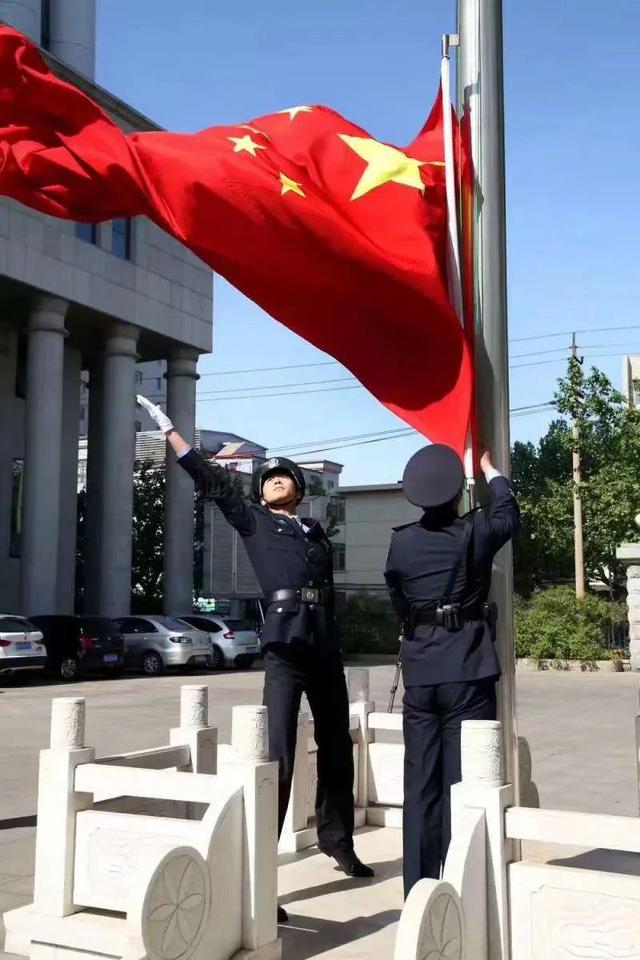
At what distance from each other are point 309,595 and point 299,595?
5cm

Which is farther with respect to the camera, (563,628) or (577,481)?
(577,481)

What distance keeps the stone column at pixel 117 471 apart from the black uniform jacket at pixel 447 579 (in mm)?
29762

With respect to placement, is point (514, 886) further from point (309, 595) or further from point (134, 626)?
point (134, 626)

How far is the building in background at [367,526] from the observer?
65.2 meters

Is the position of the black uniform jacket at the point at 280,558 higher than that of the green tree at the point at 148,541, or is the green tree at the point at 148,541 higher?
the green tree at the point at 148,541

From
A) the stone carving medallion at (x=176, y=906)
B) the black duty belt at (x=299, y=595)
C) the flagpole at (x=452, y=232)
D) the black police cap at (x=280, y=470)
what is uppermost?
the flagpole at (x=452, y=232)

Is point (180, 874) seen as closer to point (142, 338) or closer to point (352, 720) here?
point (352, 720)

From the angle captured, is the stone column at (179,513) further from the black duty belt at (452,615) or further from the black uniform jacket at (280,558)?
the black duty belt at (452,615)

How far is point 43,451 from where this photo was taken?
31688 millimetres

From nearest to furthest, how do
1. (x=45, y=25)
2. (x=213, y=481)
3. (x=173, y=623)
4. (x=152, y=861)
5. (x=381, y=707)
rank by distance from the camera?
1. (x=152, y=861)
2. (x=213, y=481)
3. (x=381, y=707)
4. (x=173, y=623)
5. (x=45, y=25)

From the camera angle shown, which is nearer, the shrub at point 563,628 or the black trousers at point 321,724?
the black trousers at point 321,724

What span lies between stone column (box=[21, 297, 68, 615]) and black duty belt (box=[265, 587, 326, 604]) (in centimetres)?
2639

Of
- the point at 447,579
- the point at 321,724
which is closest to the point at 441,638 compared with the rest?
the point at 447,579

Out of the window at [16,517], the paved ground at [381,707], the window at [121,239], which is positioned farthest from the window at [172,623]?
the window at [121,239]
